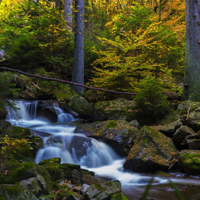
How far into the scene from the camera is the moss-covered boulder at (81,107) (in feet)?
34.2

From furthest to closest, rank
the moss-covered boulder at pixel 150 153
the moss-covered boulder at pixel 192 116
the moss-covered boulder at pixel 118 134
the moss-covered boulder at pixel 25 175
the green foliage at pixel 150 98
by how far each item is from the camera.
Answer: the green foliage at pixel 150 98 → the moss-covered boulder at pixel 118 134 → the moss-covered boulder at pixel 192 116 → the moss-covered boulder at pixel 150 153 → the moss-covered boulder at pixel 25 175

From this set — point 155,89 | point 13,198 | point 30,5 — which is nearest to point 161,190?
point 13,198

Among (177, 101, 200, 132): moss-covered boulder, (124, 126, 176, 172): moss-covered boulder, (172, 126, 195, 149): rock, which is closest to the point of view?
(124, 126, 176, 172): moss-covered boulder

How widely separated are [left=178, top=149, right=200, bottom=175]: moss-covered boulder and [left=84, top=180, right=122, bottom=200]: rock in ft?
8.22

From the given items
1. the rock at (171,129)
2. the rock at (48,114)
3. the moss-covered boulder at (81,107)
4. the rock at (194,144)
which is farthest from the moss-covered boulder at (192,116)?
the rock at (48,114)

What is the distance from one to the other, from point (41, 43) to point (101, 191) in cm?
1001

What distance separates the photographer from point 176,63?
11461mm

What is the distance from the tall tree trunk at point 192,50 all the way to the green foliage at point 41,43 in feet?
20.7

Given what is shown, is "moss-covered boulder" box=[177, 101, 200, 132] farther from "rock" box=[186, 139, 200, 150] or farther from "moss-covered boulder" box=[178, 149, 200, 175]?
"moss-covered boulder" box=[178, 149, 200, 175]

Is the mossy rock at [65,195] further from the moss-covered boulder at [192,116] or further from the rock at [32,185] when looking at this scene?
the moss-covered boulder at [192,116]

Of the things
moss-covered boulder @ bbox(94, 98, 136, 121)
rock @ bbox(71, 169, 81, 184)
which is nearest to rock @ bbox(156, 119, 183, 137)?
moss-covered boulder @ bbox(94, 98, 136, 121)

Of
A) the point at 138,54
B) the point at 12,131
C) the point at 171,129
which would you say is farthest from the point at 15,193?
the point at 138,54

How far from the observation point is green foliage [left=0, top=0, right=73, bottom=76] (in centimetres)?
1198

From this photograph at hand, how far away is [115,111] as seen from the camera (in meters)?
9.59
